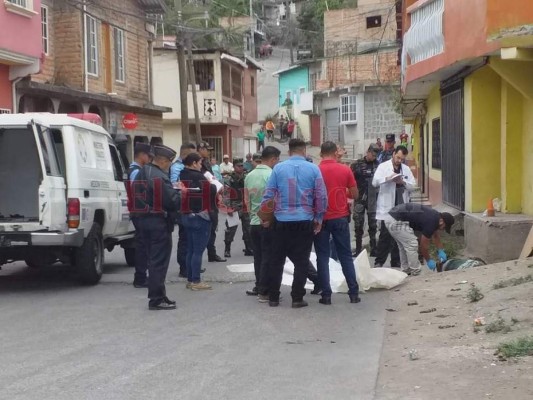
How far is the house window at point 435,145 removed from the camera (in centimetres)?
1800

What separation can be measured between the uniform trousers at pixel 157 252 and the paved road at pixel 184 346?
0.82 feet

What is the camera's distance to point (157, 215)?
30.8 feet

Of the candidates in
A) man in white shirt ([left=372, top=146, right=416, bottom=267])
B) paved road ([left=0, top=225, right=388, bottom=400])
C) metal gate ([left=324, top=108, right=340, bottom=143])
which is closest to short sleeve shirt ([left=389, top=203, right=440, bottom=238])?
man in white shirt ([left=372, top=146, right=416, bottom=267])

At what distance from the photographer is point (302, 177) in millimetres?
9180

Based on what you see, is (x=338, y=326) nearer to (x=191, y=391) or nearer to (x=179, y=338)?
(x=179, y=338)

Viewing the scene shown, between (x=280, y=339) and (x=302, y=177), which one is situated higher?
(x=302, y=177)

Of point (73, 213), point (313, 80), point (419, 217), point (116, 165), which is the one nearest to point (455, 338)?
point (419, 217)

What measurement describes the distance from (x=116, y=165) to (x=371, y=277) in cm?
461

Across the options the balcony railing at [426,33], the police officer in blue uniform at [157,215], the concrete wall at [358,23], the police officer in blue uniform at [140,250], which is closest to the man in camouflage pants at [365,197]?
the balcony railing at [426,33]

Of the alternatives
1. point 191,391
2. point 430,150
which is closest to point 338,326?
point 191,391

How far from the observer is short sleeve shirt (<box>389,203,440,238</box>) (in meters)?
10.5

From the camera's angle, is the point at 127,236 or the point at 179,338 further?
the point at 127,236

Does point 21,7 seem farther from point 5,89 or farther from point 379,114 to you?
point 379,114

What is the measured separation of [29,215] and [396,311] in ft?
16.7
